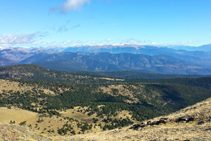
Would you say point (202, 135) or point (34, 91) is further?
point (34, 91)

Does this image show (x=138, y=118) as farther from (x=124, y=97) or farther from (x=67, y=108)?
(x=124, y=97)

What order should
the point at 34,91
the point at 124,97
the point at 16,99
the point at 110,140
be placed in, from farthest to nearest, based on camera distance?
1. the point at 124,97
2. the point at 34,91
3. the point at 16,99
4. the point at 110,140

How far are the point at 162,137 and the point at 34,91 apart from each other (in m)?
174

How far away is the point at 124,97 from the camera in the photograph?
199000mm

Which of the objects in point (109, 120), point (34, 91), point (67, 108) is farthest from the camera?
point (34, 91)

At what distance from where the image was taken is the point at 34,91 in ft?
584

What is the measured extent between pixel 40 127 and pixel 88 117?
4388cm

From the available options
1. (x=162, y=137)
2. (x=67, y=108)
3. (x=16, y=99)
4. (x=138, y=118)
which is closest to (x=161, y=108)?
(x=138, y=118)

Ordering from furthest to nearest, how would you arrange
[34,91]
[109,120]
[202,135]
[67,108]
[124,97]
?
[124,97]
[34,91]
[67,108]
[109,120]
[202,135]

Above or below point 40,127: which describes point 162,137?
above

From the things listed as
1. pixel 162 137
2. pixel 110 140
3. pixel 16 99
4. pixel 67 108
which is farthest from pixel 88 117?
pixel 162 137

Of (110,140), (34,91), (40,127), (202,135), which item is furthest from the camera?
(34,91)

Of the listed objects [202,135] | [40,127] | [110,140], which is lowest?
[40,127]

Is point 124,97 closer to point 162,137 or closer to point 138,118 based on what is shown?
point 138,118
